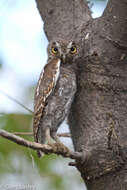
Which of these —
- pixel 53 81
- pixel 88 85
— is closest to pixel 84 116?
pixel 88 85

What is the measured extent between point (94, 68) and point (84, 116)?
1.11ft

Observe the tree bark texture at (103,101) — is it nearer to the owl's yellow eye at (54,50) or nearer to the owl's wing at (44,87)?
the owl's wing at (44,87)

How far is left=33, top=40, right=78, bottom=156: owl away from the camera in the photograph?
301cm

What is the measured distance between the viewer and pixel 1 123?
2.93 m

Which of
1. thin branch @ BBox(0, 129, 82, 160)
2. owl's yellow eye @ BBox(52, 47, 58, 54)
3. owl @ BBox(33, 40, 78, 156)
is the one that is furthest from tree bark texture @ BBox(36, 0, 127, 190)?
owl's yellow eye @ BBox(52, 47, 58, 54)

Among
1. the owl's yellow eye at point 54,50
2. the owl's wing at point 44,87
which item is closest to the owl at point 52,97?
the owl's wing at point 44,87

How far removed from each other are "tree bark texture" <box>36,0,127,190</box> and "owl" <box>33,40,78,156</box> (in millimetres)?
292

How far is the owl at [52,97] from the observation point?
3.01 meters

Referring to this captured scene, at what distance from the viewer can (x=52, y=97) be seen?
123 inches

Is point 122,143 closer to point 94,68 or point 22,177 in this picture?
point 94,68

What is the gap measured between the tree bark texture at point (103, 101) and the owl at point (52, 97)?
292 mm

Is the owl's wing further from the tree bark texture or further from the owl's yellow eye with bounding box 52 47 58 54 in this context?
the tree bark texture

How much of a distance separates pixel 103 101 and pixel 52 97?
0.78m

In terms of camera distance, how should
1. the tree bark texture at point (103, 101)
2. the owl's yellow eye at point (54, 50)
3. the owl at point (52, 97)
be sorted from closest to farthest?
the tree bark texture at point (103, 101) < the owl at point (52, 97) < the owl's yellow eye at point (54, 50)
